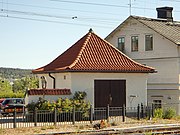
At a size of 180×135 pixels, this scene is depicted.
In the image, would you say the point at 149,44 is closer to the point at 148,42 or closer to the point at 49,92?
the point at 148,42

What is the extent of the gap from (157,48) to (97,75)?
1124cm

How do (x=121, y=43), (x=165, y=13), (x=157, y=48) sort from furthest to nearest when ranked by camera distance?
(x=165, y=13) → (x=121, y=43) → (x=157, y=48)

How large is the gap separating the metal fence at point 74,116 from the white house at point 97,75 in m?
1.24

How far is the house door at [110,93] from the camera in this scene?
100 feet

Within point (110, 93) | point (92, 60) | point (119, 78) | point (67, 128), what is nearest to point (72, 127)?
point (67, 128)

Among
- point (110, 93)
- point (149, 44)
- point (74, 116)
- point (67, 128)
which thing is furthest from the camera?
point (149, 44)

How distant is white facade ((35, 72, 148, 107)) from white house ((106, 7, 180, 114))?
3.93 meters

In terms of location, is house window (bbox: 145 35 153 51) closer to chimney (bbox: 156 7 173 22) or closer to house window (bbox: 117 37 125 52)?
house window (bbox: 117 37 125 52)

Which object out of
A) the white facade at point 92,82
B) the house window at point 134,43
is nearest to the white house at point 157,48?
the house window at point 134,43

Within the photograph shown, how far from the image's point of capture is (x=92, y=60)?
30.9 metres

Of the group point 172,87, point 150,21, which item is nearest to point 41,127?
point 172,87

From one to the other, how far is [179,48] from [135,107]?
29.6 feet

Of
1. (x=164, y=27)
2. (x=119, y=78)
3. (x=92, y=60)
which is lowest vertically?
(x=119, y=78)

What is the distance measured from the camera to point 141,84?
105 feet
